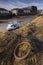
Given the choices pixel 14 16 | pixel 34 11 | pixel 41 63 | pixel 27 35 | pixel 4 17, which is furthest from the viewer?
pixel 34 11

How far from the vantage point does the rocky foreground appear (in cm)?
1098

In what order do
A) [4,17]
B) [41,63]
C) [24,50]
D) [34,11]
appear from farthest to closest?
[34,11] → [4,17] → [24,50] → [41,63]

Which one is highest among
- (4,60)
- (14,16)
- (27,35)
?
(27,35)

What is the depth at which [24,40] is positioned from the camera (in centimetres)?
1206

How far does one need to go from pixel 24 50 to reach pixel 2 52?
126cm

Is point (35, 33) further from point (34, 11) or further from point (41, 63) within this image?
point (34, 11)

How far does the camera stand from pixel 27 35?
12.9 m

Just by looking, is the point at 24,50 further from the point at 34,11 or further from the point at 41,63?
the point at 34,11

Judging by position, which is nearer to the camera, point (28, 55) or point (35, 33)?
point (28, 55)

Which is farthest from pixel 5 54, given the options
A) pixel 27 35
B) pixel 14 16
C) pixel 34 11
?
pixel 34 11

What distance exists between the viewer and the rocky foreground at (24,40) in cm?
1098

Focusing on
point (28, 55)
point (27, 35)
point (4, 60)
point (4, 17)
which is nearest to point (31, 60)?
point (28, 55)

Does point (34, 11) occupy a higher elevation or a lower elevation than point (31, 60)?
lower

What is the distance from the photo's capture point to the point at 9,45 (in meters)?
11.9
